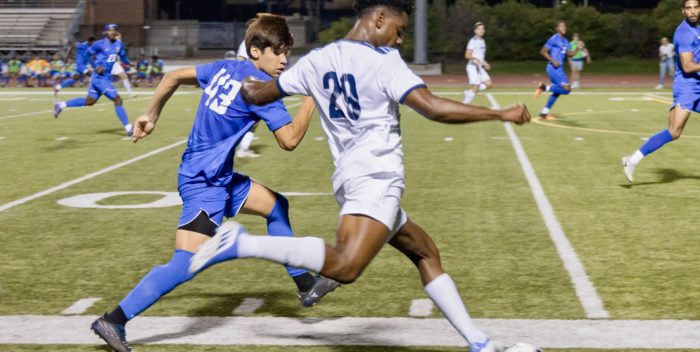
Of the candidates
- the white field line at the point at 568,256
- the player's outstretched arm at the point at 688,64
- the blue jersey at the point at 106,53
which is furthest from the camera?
the blue jersey at the point at 106,53

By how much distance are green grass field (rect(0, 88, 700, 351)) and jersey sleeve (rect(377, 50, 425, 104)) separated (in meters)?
1.48

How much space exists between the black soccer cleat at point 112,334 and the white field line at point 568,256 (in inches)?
99.6

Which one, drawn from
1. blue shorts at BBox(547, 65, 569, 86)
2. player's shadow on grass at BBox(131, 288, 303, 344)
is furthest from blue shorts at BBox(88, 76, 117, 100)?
player's shadow on grass at BBox(131, 288, 303, 344)

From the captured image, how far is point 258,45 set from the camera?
17.8 ft

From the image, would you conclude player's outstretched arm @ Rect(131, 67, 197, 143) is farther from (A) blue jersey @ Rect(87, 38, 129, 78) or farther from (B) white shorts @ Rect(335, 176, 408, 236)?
(A) blue jersey @ Rect(87, 38, 129, 78)

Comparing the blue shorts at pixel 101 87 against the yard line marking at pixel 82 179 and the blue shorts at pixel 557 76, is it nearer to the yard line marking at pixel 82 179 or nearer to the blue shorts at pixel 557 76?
the yard line marking at pixel 82 179

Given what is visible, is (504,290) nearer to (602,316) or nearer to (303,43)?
(602,316)

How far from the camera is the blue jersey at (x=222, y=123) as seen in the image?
532 centimetres

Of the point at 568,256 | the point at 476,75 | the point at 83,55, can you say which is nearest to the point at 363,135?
the point at 568,256

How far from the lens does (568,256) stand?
25.1ft

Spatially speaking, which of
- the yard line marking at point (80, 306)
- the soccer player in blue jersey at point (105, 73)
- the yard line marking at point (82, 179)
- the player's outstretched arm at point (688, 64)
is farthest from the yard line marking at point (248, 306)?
the soccer player in blue jersey at point (105, 73)

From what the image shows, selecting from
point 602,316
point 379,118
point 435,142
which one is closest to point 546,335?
point 602,316

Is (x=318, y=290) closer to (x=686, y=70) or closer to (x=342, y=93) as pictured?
(x=342, y=93)

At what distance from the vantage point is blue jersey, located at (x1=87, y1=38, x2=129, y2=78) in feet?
61.6
